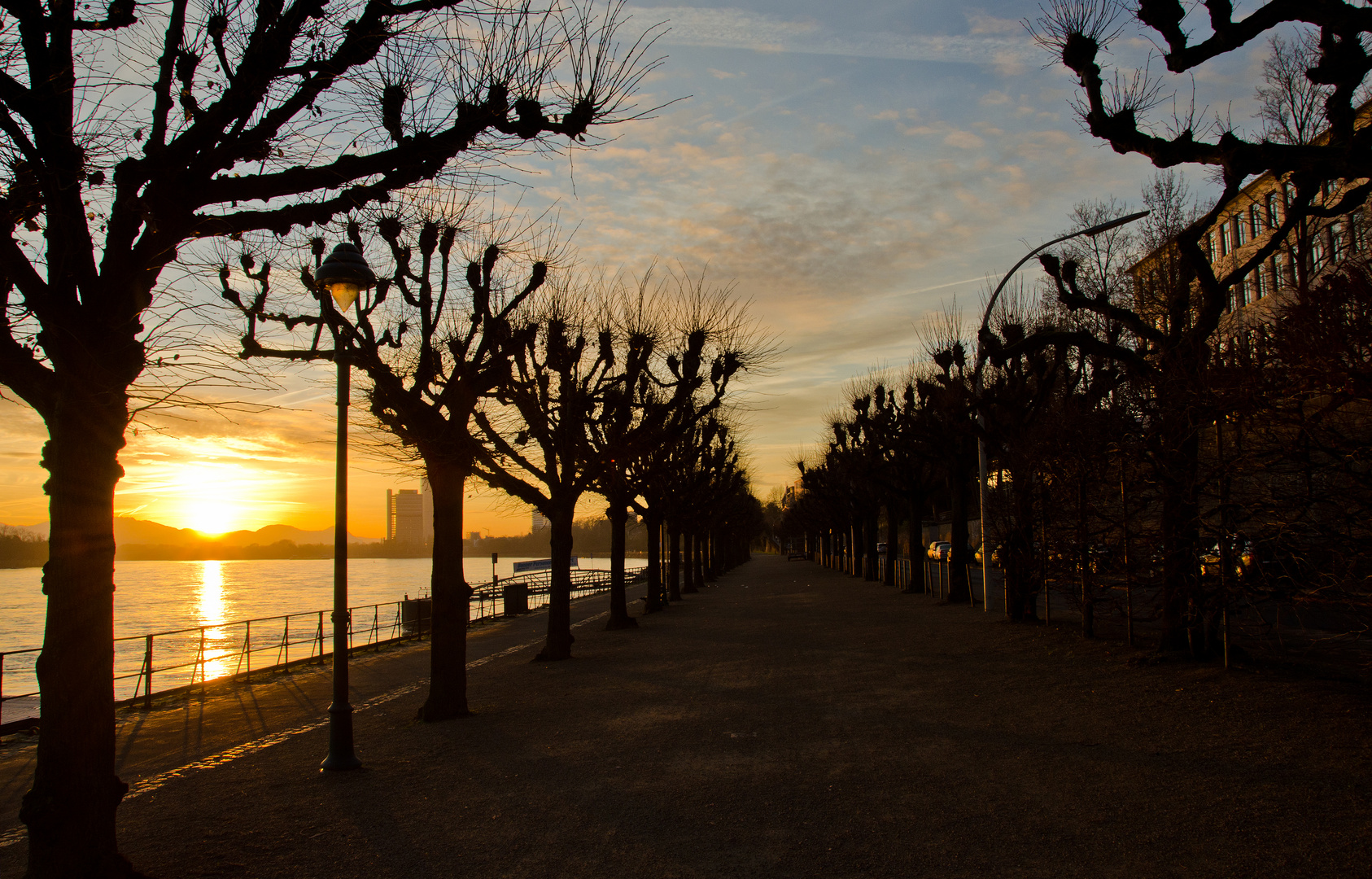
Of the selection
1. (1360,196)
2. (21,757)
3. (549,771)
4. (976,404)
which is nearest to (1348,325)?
(1360,196)

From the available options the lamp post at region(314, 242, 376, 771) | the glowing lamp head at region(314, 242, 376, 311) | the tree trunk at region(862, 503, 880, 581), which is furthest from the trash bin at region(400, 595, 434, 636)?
the tree trunk at region(862, 503, 880, 581)

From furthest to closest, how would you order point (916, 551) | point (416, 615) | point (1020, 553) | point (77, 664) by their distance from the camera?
point (416, 615)
point (916, 551)
point (1020, 553)
point (77, 664)

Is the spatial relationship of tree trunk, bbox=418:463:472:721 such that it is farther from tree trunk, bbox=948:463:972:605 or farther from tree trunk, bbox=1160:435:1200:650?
tree trunk, bbox=948:463:972:605

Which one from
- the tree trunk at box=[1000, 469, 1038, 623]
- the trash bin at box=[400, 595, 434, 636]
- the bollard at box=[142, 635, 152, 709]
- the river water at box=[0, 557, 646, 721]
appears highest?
the tree trunk at box=[1000, 469, 1038, 623]

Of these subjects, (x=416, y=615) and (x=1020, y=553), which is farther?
(x=416, y=615)

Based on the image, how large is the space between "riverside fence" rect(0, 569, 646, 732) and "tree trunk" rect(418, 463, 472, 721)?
7.34ft

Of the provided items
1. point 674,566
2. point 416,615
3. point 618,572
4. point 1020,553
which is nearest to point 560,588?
point 618,572

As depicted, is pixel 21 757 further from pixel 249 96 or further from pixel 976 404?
pixel 976 404

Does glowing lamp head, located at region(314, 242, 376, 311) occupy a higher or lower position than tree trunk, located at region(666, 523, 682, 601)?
higher

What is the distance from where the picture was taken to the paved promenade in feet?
17.7

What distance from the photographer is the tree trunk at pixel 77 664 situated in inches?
192

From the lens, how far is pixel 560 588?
16547 mm

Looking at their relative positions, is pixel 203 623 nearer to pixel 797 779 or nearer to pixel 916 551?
pixel 916 551

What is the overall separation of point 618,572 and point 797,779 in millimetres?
15349
